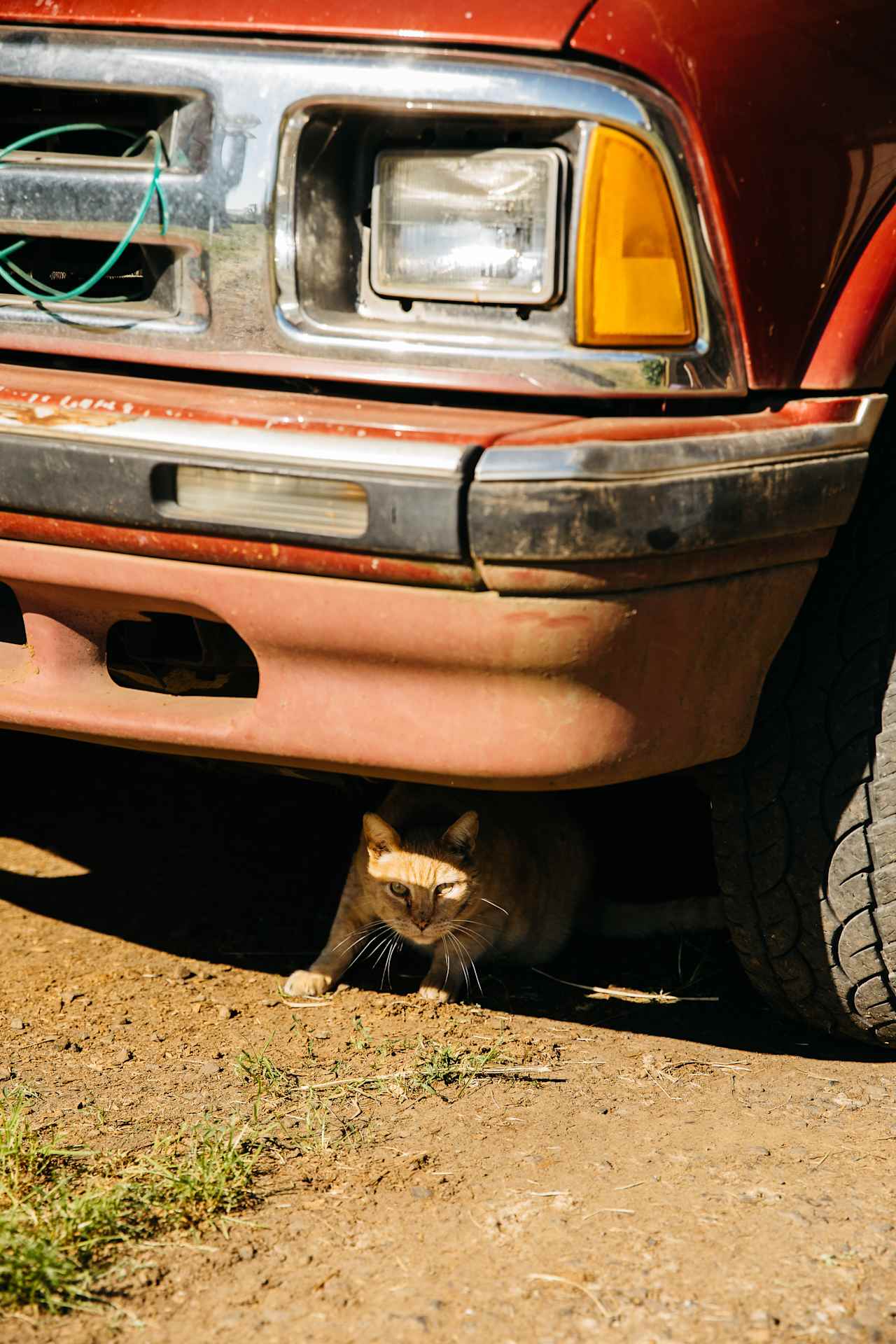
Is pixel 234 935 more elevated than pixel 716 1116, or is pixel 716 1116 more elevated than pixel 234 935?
pixel 716 1116

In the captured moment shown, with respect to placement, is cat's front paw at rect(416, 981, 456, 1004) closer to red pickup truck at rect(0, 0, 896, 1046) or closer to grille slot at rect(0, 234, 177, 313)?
red pickup truck at rect(0, 0, 896, 1046)

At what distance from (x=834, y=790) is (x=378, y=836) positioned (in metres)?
1.15

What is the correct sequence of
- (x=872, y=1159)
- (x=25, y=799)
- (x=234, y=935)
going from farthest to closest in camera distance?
(x=25, y=799), (x=234, y=935), (x=872, y=1159)

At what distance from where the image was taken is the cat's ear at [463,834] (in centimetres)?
311

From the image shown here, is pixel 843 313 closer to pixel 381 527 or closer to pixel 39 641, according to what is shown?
pixel 381 527

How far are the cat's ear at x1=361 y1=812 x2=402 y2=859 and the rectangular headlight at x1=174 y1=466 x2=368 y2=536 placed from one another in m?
1.32

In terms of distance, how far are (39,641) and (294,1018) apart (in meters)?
1.02

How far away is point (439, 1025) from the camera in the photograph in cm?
276

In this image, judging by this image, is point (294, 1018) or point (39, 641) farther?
point (294, 1018)

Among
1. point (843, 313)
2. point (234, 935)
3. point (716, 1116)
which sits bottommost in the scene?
point (234, 935)

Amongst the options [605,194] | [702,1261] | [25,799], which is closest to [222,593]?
[605,194]

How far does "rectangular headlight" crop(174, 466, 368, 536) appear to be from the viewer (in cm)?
183

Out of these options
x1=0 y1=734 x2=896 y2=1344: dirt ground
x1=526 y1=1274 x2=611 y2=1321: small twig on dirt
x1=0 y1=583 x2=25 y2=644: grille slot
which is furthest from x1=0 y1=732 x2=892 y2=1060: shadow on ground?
x1=526 y1=1274 x2=611 y2=1321: small twig on dirt

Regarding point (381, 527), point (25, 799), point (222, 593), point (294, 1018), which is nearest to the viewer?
point (381, 527)
